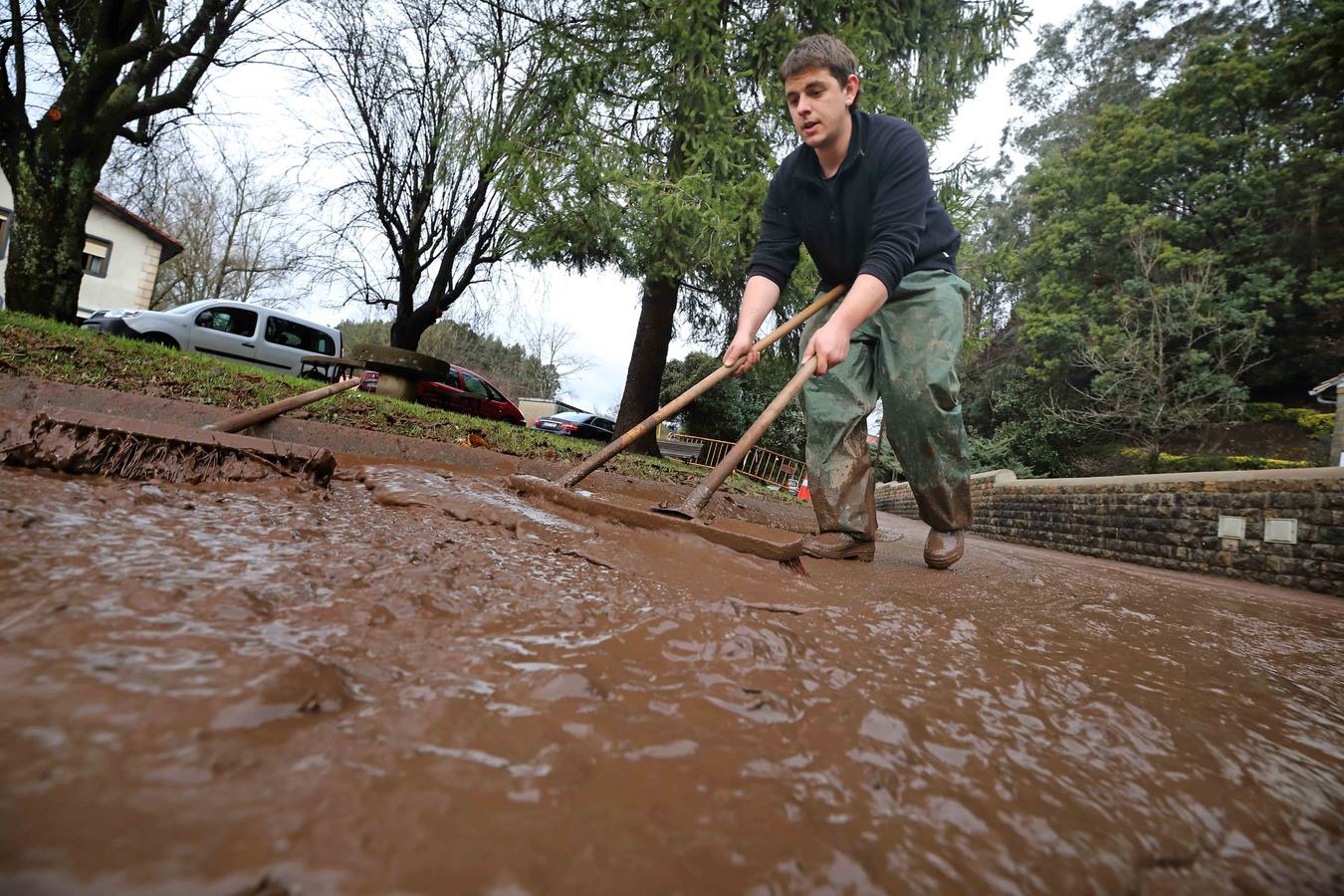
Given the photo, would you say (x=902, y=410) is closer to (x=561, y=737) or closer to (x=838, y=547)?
(x=838, y=547)

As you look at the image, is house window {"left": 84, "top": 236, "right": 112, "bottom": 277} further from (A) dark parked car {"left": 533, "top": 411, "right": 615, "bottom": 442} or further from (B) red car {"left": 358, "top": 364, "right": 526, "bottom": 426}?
(A) dark parked car {"left": 533, "top": 411, "right": 615, "bottom": 442}

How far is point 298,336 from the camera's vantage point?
40.7ft

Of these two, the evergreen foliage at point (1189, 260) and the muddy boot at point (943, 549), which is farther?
the evergreen foliage at point (1189, 260)

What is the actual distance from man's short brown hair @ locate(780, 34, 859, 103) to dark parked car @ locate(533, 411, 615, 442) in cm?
1479

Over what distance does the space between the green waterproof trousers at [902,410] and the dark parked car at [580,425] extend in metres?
14.4

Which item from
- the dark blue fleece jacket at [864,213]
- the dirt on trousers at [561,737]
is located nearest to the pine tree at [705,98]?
the dark blue fleece jacket at [864,213]

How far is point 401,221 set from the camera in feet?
43.2

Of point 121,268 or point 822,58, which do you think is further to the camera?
point 121,268

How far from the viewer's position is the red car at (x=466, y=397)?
1278 cm

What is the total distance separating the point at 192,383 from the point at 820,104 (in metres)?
4.51

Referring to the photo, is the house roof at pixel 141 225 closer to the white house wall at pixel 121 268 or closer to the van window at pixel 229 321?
the white house wall at pixel 121 268

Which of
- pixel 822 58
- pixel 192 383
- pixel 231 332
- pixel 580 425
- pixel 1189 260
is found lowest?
pixel 192 383

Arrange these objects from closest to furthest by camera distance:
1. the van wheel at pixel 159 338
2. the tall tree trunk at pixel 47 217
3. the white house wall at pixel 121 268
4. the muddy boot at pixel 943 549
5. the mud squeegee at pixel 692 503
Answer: the mud squeegee at pixel 692 503 < the muddy boot at pixel 943 549 < the tall tree trunk at pixel 47 217 < the van wheel at pixel 159 338 < the white house wall at pixel 121 268

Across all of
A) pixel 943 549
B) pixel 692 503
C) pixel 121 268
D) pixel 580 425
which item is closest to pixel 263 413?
pixel 692 503
